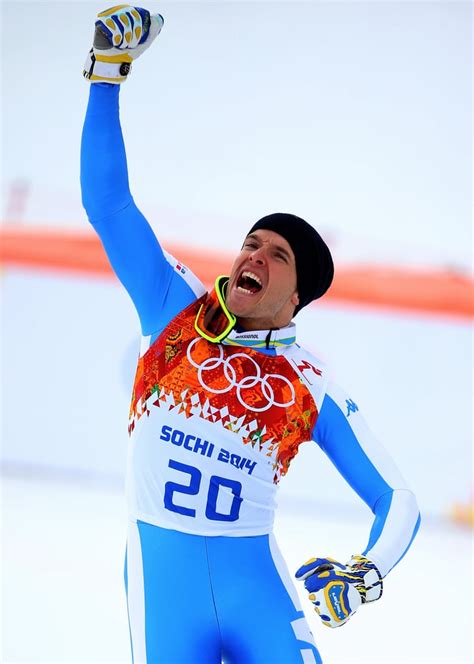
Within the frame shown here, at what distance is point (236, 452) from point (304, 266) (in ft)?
1.28

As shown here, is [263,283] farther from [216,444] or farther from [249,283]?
[216,444]

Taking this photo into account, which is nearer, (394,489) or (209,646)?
(209,646)

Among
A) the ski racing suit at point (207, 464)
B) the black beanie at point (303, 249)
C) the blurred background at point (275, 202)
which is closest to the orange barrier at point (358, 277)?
the blurred background at point (275, 202)

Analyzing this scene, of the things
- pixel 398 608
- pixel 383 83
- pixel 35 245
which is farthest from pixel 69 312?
pixel 398 608

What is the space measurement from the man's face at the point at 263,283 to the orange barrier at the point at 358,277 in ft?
13.2

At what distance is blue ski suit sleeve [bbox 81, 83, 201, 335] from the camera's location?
157cm

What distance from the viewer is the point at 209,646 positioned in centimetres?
152

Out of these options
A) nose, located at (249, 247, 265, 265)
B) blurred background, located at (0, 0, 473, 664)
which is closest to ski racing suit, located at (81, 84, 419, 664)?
nose, located at (249, 247, 265, 265)

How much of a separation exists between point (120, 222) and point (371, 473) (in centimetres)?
64

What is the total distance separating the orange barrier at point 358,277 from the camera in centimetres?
581

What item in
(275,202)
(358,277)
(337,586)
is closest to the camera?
(337,586)

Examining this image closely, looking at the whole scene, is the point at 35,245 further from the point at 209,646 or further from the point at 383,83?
the point at 209,646

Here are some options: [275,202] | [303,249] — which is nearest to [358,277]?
[275,202]

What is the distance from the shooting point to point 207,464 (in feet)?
5.12
